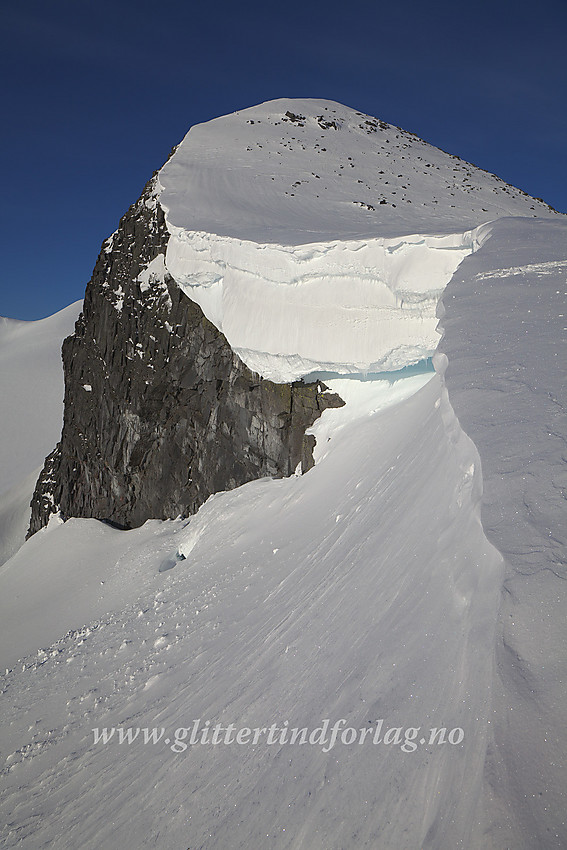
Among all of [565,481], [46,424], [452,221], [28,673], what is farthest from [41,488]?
[46,424]

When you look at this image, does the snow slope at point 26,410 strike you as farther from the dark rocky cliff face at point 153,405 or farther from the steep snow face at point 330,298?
the steep snow face at point 330,298

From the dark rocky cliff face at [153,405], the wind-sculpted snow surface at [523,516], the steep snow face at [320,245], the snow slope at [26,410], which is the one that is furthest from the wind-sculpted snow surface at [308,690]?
the snow slope at [26,410]

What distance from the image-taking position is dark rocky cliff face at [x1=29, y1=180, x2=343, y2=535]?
11.8m

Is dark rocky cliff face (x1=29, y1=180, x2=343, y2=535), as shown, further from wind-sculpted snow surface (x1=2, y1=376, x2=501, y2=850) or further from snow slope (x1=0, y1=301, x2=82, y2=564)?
snow slope (x1=0, y1=301, x2=82, y2=564)

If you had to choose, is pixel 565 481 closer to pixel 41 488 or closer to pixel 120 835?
pixel 120 835

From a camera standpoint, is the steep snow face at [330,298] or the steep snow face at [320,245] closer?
the steep snow face at [330,298]

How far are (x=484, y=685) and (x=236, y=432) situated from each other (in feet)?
35.5

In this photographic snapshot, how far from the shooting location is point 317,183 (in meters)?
13.3

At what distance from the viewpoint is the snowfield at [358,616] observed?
184 cm

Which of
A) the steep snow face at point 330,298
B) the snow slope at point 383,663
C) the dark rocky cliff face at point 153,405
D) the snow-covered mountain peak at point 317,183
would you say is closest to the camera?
the snow slope at point 383,663

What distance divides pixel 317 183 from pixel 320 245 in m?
5.67

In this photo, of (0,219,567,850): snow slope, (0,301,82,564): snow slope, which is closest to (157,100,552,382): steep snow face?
(0,219,567,850): snow slope

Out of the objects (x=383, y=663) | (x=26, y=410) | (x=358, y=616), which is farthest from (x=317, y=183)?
(x=26, y=410)

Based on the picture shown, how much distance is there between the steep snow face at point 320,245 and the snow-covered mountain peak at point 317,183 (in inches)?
2.3
